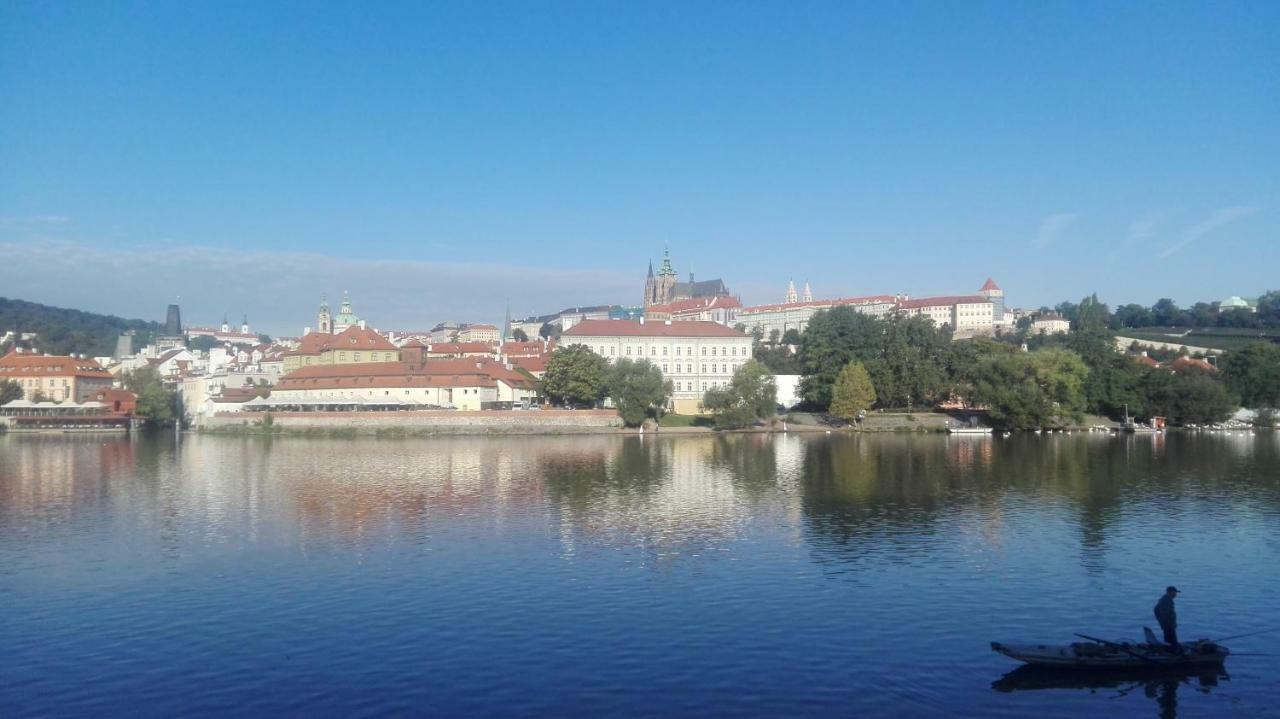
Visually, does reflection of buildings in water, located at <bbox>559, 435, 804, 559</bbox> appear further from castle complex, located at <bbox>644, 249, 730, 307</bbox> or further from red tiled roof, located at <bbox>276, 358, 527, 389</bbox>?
castle complex, located at <bbox>644, 249, 730, 307</bbox>

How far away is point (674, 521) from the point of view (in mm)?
24719

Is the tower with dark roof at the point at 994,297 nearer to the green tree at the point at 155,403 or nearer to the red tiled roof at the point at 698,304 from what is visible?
the red tiled roof at the point at 698,304

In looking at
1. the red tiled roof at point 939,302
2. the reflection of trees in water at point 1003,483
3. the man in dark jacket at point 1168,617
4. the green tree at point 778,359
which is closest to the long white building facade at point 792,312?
the red tiled roof at point 939,302

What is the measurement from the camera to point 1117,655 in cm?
1273

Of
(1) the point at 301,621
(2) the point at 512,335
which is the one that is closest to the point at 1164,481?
(1) the point at 301,621

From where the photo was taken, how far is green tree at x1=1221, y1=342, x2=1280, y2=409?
67188 mm

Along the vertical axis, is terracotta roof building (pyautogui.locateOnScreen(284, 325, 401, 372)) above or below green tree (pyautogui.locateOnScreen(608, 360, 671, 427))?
above

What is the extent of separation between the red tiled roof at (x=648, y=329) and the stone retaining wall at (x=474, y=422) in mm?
13893

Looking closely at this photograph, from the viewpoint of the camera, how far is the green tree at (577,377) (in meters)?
63.5

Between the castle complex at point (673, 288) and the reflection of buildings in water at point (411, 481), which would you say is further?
the castle complex at point (673, 288)

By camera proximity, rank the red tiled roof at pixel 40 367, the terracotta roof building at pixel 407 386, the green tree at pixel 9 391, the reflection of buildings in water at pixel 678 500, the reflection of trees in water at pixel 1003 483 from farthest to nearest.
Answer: the red tiled roof at pixel 40 367 < the green tree at pixel 9 391 < the terracotta roof building at pixel 407 386 < the reflection of trees in water at pixel 1003 483 < the reflection of buildings in water at pixel 678 500

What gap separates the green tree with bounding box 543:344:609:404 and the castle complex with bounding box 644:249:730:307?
10038 cm

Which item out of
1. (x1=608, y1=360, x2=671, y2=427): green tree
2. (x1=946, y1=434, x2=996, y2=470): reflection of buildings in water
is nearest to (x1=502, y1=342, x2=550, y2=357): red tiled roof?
(x1=608, y1=360, x2=671, y2=427): green tree

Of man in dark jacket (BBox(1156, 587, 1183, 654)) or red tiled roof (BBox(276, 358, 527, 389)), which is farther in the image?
red tiled roof (BBox(276, 358, 527, 389))
